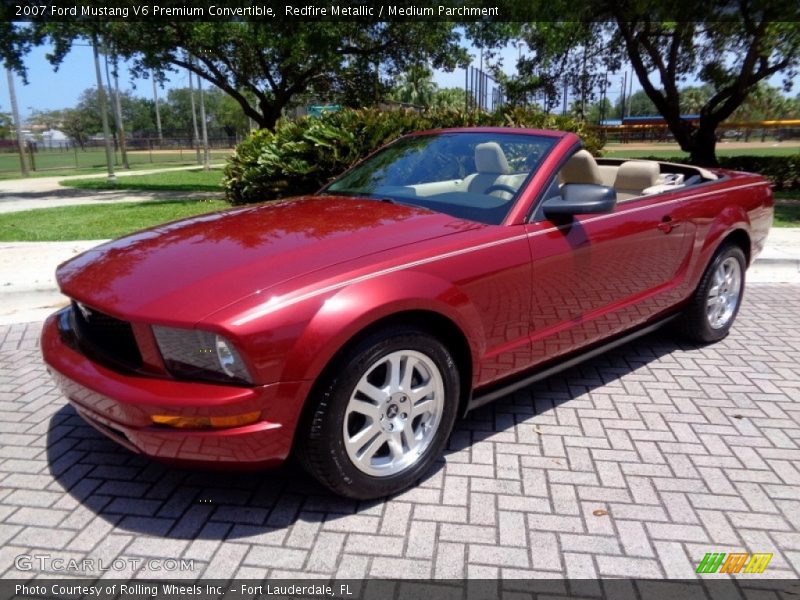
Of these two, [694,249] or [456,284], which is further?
[694,249]

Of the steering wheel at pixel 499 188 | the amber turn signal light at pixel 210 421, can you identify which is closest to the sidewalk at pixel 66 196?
the steering wheel at pixel 499 188

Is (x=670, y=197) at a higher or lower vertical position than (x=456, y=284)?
higher

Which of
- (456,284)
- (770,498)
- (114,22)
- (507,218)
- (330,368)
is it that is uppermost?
(114,22)

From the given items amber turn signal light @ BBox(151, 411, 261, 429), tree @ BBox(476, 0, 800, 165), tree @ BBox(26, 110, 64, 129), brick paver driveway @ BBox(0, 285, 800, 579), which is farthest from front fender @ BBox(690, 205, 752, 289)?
tree @ BBox(26, 110, 64, 129)

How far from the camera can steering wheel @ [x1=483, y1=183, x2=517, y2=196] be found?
10.9 ft

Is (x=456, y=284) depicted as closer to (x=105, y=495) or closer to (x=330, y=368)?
(x=330, y=368)

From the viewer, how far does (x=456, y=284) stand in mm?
2756

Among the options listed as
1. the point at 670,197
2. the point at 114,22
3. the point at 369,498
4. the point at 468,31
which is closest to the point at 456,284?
the point at 369,498

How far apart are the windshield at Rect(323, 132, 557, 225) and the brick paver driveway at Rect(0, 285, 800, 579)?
1.24m

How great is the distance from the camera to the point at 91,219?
1027cm

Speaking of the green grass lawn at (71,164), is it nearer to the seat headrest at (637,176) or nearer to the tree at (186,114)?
the seat headrest at (637,176)

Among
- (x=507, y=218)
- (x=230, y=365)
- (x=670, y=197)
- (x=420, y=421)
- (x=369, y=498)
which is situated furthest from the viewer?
(x=670, y=197)

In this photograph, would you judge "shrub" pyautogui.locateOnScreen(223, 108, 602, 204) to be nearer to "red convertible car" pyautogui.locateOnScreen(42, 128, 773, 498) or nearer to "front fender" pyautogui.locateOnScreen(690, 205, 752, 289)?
"red convertible car" pyautogui.locateOnScreen(42, 128, 773, 498)

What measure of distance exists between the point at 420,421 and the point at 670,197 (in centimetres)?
239
